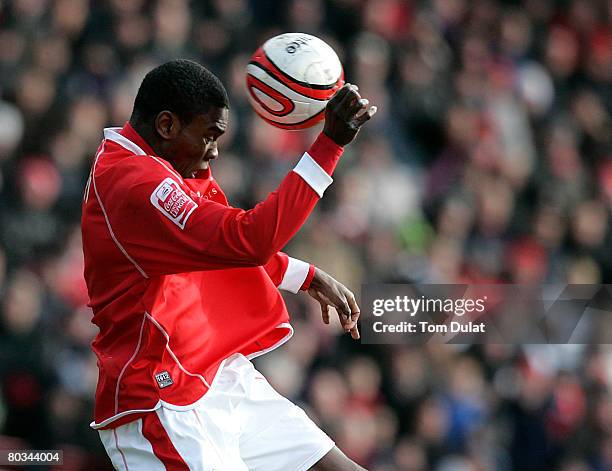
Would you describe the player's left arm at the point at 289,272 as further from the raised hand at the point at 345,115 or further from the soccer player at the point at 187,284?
the raised hand at the point at 345,115

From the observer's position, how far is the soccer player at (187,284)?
3.73 metres

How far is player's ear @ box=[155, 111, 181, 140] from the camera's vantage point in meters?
3.99

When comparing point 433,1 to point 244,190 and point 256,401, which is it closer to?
point 244,190

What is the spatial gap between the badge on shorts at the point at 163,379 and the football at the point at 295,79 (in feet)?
3.46

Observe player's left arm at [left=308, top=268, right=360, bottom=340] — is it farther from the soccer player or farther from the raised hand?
the raised hand

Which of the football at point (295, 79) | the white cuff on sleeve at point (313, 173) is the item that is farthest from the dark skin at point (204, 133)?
the football at point (295, 79)

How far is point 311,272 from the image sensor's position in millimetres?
4496

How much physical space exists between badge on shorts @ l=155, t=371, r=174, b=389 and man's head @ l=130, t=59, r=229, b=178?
2.30 feet

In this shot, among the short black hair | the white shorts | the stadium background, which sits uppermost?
the short black hair

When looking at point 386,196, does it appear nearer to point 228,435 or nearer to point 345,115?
point 228,435

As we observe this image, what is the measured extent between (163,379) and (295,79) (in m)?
1.17

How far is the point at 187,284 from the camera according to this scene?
13.4 ft

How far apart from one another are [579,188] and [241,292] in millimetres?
7446

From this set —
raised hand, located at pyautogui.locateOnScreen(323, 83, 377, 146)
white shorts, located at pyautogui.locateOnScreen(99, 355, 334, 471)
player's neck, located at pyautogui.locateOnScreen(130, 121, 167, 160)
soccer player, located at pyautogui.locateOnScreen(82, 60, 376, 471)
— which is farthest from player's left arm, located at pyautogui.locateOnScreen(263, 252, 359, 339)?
raised hand, located at pyautogui.locateOnScreen(323, 83, 377, 146)
